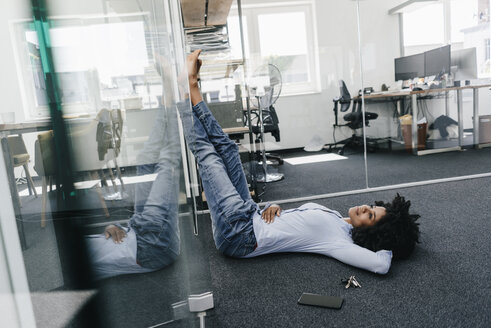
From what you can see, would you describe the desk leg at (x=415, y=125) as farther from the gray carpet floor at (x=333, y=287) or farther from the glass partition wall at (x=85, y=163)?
the glass partition wall at (x=85, y=163)

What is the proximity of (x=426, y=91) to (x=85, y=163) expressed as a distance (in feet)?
13.0

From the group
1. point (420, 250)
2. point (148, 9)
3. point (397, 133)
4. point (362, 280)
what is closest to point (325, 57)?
point (397, 133)

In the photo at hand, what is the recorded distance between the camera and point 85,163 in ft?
1.45

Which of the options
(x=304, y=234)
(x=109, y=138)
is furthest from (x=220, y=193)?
(x=109, y=138)

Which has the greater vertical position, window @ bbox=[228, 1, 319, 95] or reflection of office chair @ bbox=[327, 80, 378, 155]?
window @ bbox=[228, 1, 319, 95]

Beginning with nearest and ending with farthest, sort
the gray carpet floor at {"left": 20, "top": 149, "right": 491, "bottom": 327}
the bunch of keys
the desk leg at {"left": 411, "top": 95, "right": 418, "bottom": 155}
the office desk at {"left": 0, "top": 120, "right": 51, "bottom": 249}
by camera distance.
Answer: the office desk at {"left": 0, "top": 120, "right": 51, "bottom": 249} → the gray carpet floor at {"left": 20, "top": 149, "right": 491, "bottom": 327} → the bunch of keys → the desk leg at {"left": 411, "top": 95, "right": 418, "bottom": 155}

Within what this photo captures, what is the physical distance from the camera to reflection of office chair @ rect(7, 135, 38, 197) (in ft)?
1.19

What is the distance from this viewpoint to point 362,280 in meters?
1.51

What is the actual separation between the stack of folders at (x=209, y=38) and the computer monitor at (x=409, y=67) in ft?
5.05

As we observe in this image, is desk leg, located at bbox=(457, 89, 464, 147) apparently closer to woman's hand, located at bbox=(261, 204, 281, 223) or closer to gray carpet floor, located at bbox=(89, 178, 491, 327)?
gray carpet floor, located at bbox=(89, 178, 491, 327)

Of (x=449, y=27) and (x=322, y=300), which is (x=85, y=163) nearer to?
(x=322, y=300)

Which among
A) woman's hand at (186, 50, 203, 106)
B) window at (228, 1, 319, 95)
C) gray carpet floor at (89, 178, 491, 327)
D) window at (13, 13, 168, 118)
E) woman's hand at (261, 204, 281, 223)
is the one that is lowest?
gray carpet floor at (89, 178, 491, 327)

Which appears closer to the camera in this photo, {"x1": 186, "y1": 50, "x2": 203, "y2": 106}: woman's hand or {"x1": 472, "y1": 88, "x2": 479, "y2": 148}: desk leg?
{"x1": 186, "y1": 50, "x2": 203, "y2": 106}: woman's hand

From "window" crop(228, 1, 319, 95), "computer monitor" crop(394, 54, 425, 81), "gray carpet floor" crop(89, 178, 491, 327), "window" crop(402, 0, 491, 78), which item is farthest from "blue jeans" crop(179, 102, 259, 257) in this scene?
"window" crop(402, 0, 491, 78)
